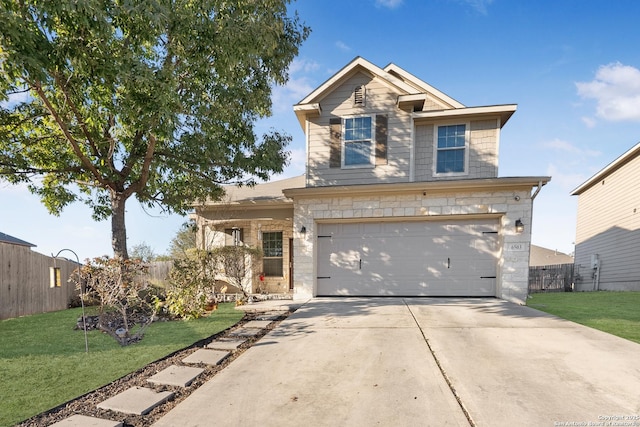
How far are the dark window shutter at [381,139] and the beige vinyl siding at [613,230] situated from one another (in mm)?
10859

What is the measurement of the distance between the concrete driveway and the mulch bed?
168 millimetres

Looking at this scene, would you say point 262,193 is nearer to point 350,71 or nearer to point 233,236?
point 233,236

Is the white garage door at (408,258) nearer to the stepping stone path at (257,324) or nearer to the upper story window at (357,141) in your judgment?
the upper story window at (357,141)

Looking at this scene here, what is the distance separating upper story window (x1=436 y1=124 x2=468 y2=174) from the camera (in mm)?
8039

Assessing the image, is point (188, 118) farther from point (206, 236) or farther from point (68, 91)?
point (206, 236)

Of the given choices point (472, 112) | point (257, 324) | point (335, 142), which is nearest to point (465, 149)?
point (472, 112)

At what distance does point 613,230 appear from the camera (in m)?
11.9

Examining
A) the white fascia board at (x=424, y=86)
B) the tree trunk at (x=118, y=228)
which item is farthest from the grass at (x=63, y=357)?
the white fascia board at (x=424, y=86)

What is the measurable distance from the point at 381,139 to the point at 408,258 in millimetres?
3613

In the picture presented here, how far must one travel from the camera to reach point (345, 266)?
7848 mm

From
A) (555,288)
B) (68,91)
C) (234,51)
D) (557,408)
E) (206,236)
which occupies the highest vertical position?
(234,51)

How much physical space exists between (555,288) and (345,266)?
37.1 ft

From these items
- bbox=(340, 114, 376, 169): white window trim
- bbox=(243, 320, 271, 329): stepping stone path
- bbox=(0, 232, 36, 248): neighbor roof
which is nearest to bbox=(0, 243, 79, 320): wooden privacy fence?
bbox=(243, 320, 271, 329): stepping stone path

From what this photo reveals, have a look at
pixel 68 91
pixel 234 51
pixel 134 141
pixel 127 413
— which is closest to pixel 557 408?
pixel 127 413
